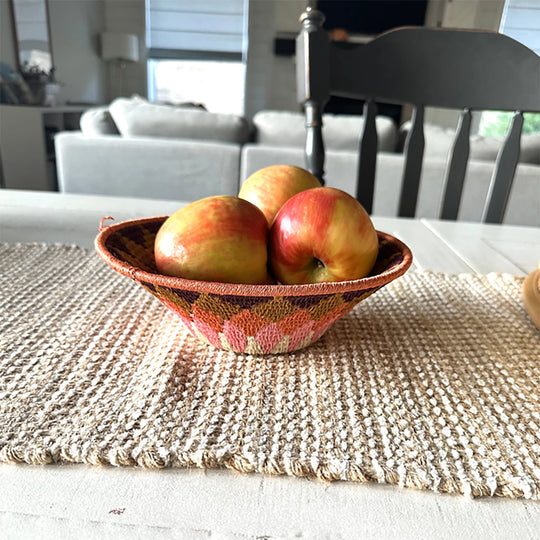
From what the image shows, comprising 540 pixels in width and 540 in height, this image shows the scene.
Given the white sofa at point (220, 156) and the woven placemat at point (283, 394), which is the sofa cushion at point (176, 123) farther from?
the woven placemat at point (283, 394)

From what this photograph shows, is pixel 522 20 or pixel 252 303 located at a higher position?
pixel 522 20

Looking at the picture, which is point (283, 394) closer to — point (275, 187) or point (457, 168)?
point (275, 187)

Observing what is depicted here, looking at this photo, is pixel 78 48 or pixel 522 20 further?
pixel 522 20

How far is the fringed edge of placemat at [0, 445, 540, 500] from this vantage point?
0.76 feet

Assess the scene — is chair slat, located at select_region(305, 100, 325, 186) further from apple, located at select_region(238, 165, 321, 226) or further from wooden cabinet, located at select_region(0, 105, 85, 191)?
wooden cabinet, located at select_region(0, 105, 85, 191)

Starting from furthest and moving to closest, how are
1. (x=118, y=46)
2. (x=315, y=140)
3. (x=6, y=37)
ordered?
(x=118, y=46) < (x=6, y=37) < (x=315, y=140)

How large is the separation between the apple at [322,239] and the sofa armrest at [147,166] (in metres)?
1.66

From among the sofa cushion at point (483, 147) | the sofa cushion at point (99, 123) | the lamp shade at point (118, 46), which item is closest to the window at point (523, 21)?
the sofa cushion at point (483, 147)

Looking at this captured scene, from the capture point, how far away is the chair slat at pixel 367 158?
0.89 meters

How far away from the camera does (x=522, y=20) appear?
16.9ft

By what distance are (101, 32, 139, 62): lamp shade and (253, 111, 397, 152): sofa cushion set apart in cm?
340

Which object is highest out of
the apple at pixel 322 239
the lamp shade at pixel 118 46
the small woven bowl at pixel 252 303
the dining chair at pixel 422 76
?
the lamp shade at pixel 118 46

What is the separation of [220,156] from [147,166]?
32cm

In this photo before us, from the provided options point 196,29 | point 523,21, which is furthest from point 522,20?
point 196,29
